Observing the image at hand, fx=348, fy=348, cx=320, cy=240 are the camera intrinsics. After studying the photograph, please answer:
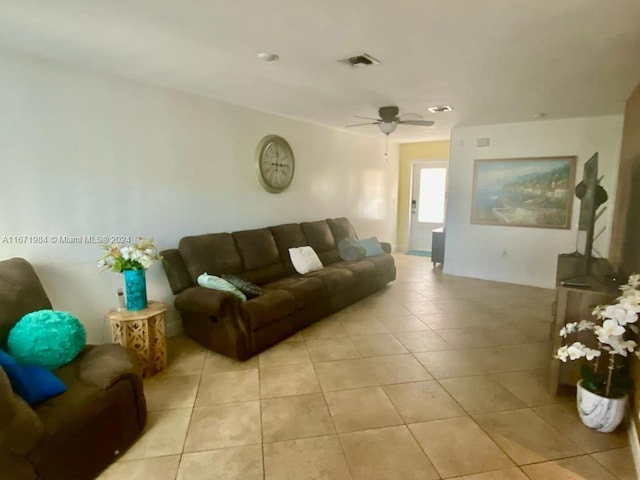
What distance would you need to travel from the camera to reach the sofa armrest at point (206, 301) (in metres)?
2.88

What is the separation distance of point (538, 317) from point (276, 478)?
354 cm

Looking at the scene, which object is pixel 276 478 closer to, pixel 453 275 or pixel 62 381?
pixel 62 381

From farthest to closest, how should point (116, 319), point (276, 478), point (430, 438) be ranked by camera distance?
point (116, 319), point (430, 438), point (276, 478)

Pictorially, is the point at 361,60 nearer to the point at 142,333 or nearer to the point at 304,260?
the point at 304,260

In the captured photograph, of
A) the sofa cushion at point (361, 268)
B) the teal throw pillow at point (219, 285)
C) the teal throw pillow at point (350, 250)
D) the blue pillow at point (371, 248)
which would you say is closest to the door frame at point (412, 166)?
the blue pillow at point (371, 248)

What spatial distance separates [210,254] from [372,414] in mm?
2146

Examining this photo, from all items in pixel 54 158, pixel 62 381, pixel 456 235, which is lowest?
pixel 62 381

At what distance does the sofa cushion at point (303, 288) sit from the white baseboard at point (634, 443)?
252cm

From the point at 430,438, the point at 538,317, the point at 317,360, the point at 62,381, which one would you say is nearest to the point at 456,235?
the point at 538,317

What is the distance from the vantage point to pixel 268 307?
3.11 meters

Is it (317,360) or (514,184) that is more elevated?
(514,184)

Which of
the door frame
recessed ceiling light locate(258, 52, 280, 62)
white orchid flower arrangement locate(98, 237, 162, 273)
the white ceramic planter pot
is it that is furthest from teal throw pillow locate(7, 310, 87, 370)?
the door frame

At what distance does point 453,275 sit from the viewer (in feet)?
19.2

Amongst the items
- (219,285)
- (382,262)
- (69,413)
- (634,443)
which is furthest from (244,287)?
(634,443)
